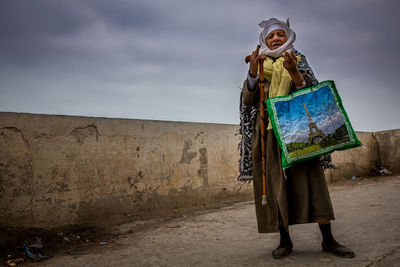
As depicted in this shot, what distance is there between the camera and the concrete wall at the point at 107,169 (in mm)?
3525

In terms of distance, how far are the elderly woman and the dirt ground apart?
184 millimetres

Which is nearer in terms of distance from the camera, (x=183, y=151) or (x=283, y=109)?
(x=283, y=109)

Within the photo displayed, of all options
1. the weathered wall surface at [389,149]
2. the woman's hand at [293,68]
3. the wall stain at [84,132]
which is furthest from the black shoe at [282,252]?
the weathered wall surface at [389,149]

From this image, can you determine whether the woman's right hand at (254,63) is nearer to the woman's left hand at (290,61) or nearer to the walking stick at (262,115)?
the walking stick at (262,115)

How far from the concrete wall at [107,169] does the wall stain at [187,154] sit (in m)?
0.02

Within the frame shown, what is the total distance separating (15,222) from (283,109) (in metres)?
3.09

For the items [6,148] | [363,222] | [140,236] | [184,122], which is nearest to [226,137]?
[184,122]

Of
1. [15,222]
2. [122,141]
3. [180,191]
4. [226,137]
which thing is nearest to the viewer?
[15,222]

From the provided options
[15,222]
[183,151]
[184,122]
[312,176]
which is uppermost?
[184,122]

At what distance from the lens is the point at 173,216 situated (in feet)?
14.8

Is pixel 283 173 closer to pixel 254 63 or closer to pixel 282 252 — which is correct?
pixel 282 252

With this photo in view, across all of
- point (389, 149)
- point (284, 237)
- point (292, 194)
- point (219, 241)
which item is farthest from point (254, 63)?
point (389, 149)

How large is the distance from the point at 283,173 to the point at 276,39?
3.38 feet

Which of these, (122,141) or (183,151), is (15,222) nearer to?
(122,141)
